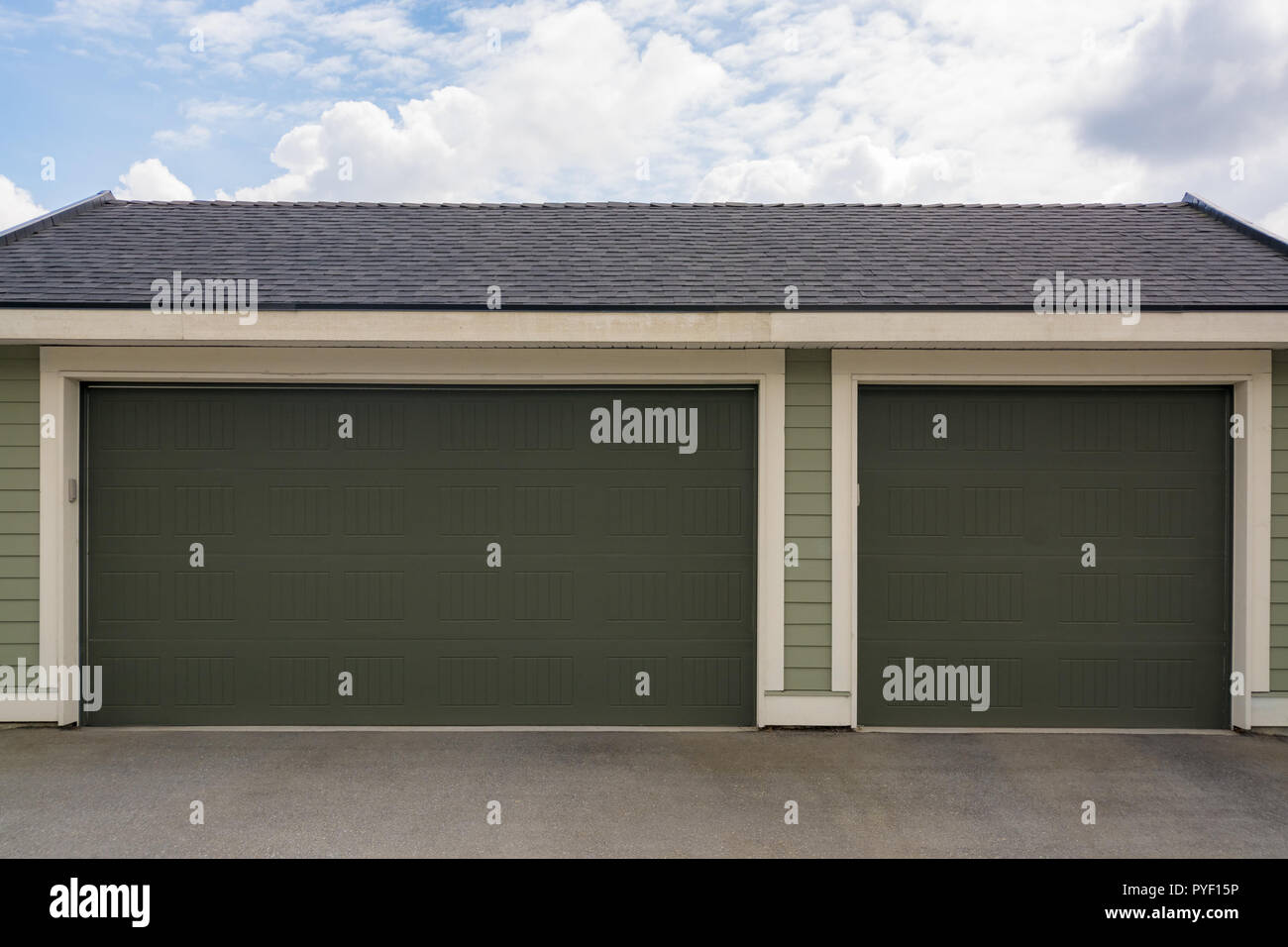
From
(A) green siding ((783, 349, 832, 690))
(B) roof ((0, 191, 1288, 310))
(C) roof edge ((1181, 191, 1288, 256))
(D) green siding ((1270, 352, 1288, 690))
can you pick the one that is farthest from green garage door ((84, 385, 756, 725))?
(C) roof edge ((1181, 191, 1288, 256))

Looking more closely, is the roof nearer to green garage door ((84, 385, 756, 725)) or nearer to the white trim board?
the white trim board

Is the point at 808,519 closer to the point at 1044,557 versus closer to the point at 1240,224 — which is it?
the point at 1044,557

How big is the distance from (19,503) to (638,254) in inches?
190

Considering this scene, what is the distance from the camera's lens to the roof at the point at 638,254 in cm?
516

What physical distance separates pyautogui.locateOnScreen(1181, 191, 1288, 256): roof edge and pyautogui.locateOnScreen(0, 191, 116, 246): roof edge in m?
10.1

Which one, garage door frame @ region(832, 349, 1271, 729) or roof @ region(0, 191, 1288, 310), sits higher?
roof @ region(0, 191, 1288, 310)

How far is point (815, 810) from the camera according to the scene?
4035 mm

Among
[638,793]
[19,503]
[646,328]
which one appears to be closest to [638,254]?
[646,328]

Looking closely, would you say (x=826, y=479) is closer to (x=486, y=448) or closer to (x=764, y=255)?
(x=764, y=255)

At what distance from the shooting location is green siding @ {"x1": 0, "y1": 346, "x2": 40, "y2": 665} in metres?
5.29

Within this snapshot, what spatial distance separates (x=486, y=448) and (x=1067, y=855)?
420 centimetres

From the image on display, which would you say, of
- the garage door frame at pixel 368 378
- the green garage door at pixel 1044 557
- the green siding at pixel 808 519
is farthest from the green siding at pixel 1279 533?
the garage door frame at pixel 368 378

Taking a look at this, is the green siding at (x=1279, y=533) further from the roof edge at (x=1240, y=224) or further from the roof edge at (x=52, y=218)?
the roof edge at (x=52, y=218)

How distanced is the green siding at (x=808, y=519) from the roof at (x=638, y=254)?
0.61 meters
